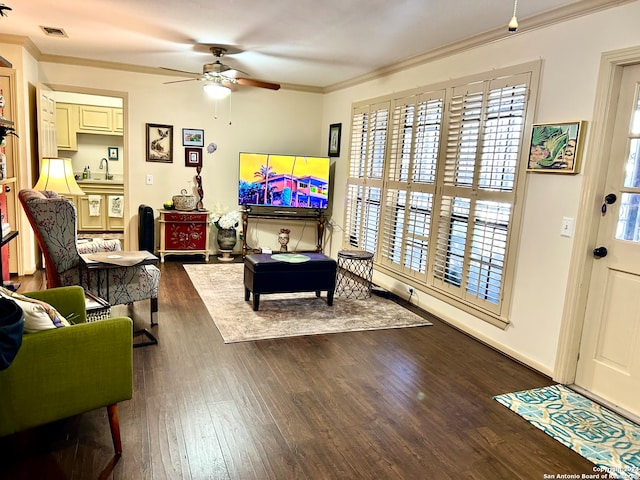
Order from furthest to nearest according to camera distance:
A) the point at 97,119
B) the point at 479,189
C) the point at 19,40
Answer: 1. the point at 97,119
2. the point at 19,40
3. the point at 479,189

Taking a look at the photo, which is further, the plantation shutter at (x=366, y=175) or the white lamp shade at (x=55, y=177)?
the plantation shutter at (x=366, y=175)

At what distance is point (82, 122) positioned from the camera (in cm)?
746

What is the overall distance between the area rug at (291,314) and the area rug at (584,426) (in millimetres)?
1362

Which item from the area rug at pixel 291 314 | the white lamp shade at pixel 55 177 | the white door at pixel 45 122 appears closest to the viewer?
the area rug at pixel 291 314

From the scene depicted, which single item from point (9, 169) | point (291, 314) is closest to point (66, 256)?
point (291, 314)

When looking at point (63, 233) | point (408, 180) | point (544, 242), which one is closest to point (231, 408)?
point (63, 233)

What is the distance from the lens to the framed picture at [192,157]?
20.3ft

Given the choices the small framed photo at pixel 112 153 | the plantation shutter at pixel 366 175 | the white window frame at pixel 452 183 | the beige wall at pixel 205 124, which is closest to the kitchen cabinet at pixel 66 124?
the small framed photo at pixel 112 153

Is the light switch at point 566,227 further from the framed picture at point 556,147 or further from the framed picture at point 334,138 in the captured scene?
the framed picture at point 334,138

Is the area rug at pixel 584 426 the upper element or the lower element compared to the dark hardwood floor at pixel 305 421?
upper

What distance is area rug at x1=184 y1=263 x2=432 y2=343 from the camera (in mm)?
3693

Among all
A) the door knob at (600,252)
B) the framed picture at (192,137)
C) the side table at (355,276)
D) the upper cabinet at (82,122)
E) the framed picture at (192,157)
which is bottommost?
the side table at (355,276)

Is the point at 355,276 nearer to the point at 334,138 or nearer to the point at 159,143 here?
the point at 334,138

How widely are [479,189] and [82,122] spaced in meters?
6.68
